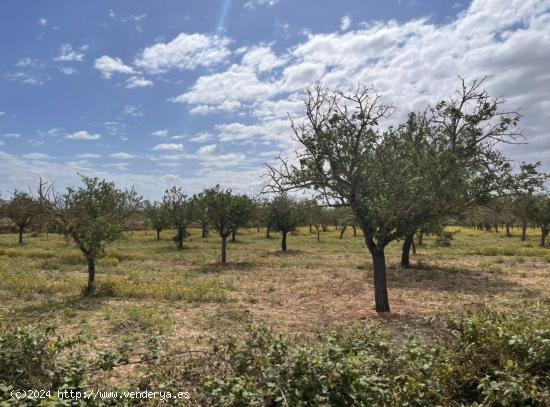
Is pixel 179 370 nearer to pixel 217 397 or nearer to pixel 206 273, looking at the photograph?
pixel 217 397

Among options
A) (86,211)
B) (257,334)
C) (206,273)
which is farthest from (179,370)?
(206,273)

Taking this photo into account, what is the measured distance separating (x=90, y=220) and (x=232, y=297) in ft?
22.8

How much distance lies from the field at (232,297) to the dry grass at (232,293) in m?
0.05

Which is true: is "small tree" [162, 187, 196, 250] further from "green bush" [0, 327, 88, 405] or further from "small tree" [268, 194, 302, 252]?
"green bush" [0, 327, 88, 405]

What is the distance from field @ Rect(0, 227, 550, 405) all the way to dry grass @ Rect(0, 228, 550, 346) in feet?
0.15

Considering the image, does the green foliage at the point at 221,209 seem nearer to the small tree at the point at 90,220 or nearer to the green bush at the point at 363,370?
the small tree at the point at 90,220

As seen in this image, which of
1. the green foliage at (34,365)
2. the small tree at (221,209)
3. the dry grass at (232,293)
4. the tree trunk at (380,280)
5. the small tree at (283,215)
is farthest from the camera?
the small tree at (283,215)

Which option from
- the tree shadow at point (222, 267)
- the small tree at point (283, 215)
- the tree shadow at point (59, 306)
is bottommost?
the tree shadow at point (222, 267)

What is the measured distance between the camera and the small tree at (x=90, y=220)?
58.2ft

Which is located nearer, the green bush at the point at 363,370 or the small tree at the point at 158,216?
the green bush at the point at 363,370

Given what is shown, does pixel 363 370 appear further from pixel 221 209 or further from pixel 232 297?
pixel 221 209

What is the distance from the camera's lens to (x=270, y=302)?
1777cm

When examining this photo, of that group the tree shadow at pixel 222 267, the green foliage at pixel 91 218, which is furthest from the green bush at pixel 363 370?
the tree shadow at pixel 222 267

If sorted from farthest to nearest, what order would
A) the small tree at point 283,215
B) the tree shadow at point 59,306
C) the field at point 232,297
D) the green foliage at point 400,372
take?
the small tree at point 283,215, the tree shadow at point 59,306, the field at point 232,297, the green foliage at point 400,372
